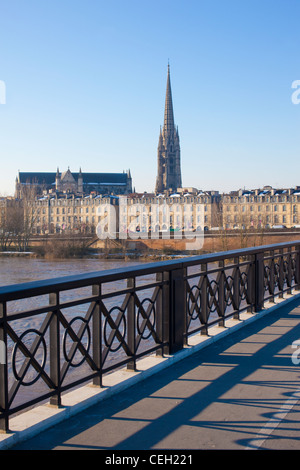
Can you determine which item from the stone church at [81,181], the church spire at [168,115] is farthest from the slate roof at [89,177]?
the church spire at [168,115]

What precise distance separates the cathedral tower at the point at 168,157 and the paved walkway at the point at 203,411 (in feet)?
401

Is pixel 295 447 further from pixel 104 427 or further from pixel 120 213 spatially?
pixel 120 213

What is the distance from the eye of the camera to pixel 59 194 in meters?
114

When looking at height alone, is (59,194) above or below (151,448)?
above

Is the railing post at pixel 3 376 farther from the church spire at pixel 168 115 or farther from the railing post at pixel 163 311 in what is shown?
the church spire at pixel 168 115

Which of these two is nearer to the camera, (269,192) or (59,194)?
(269,192)

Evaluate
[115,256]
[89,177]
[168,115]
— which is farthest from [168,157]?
[115,256]

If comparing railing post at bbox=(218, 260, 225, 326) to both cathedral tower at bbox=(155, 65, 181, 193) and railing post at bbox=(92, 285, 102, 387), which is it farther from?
cathedral tower at bbox=(155, 65, 181, 193)

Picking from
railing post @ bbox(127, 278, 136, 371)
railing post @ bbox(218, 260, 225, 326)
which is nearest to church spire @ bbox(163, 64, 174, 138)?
railing post @ bbox(218, 260, 225, 326)

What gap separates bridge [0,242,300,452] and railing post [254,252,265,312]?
1.13 metres

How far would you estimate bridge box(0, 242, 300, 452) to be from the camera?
3.05m

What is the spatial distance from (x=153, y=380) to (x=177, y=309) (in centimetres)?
78
